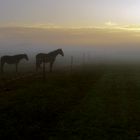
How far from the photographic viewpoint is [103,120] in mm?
15578

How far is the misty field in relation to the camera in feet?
43.4

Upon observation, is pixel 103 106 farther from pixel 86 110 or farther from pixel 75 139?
pixel 75 139

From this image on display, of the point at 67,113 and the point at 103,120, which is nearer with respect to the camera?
the point at 103,120

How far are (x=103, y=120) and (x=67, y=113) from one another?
6.99 feet

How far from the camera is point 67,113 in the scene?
17.0 meters

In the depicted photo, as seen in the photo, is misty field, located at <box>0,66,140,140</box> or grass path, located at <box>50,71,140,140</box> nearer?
grass path, located at <box>50,71,140,140</box>

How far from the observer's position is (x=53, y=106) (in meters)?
18.6

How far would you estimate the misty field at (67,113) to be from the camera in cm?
1323

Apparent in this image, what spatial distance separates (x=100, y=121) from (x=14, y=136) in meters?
4.29

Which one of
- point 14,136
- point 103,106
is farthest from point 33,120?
point 103,106

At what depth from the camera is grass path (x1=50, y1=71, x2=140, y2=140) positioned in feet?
43.1

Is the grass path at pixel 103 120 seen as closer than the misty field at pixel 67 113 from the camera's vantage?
Yes

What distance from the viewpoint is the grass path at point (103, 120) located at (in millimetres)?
13133

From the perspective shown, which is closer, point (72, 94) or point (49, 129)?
point (49, 129)
